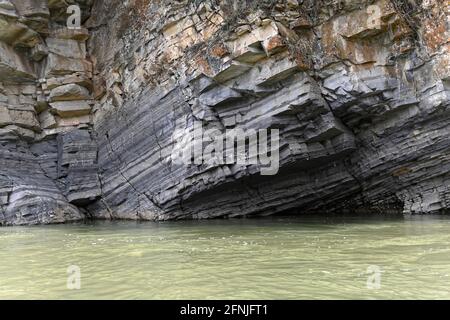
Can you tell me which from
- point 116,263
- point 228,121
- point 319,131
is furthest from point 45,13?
point 116,263

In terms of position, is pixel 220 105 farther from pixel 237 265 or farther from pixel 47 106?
pixel 237 265

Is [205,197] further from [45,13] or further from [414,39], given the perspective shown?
[45,13]

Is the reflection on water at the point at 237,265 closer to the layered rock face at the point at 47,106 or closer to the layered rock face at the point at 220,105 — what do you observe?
the layered rock face at the point at 220,105

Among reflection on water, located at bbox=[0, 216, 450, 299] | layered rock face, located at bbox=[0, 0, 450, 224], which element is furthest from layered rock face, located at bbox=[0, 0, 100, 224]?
reflection on water, located at bbox=[0, 216, 450, 299]

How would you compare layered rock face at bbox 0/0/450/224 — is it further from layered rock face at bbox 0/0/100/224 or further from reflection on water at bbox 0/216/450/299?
reflection on water at bbox 0/216/450/299

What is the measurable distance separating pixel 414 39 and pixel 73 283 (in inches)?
487

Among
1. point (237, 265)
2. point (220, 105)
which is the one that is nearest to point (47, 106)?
point (220, 105)

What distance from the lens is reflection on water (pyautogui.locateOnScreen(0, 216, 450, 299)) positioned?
5.12 metres

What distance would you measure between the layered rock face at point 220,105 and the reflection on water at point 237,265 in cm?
480

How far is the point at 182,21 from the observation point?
16.3m

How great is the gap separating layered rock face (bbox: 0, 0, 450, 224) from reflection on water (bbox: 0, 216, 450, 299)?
189 inches

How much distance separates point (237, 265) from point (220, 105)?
9.13m

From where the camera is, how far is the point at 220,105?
601 inches

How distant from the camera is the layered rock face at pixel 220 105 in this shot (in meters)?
14.3
